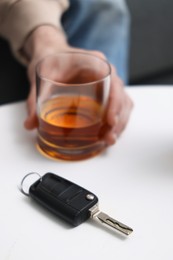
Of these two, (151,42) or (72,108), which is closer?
(72,108)

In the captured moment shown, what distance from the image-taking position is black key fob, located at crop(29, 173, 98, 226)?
458mm

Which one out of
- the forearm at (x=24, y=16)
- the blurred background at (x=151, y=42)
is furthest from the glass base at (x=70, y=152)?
the blurred background at (x=151, y=42)

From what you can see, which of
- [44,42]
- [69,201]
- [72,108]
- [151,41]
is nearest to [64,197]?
[69,201]

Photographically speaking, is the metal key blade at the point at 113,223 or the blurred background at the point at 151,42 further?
the blurred background at the point at 151,42

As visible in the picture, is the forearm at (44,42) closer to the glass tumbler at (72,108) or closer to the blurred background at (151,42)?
the glass tumbler at (72,108)

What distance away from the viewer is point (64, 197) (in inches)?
18.6

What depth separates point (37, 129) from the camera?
0.59m

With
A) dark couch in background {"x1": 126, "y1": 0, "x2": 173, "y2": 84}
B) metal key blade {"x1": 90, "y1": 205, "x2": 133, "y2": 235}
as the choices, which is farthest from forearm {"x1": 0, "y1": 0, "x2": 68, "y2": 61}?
dark couch in background {"x1": 126, "y1": 0, "x2": 173, "y2": 84}

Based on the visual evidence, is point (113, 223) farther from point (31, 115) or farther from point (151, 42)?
point (151, 42)

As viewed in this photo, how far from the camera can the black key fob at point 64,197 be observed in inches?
18.0

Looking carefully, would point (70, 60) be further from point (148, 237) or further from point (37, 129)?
point (148, 237)

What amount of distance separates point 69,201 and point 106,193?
0.05m

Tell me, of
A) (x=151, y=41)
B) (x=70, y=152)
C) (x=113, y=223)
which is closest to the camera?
(x=113, y=223)

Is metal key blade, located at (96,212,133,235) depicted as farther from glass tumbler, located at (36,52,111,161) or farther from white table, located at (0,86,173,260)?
glass tumbler, located at (36,52,111,161)
